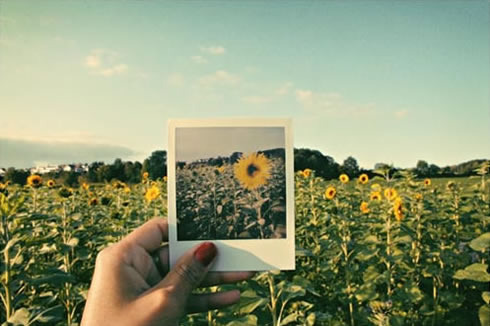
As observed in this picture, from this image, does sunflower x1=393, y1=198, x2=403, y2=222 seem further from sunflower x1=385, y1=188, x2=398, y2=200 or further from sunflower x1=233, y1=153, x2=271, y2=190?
sunflower x1=233, y1=153, x2=271, y2=190

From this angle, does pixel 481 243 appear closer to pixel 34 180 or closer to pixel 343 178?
pixel 343 178

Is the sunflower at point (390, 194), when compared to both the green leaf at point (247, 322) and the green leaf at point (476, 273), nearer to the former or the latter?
the green leaf at point (476, 273)

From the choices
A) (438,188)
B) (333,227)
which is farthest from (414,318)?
(438,188)

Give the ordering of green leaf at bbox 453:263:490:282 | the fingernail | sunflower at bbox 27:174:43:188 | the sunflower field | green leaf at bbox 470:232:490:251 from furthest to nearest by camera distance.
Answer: sunflower at bbox 27:174:43:188, green leaf at bbox 453:263:490:282, green leaf at bbox 470:232:490:251, the sunflower field, the fingernail

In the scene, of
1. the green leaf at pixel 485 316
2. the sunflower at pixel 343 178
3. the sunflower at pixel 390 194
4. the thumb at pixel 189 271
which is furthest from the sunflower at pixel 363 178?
the thumb at pixel 189 271

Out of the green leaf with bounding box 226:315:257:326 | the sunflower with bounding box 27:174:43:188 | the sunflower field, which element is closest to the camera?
the green leaf with bounding box 226:315:257:326

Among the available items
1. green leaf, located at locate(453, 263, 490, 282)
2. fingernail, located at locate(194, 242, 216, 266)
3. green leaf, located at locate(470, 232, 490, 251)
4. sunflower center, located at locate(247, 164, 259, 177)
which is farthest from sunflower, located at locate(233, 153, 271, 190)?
green leaf, located at locate(453, 263, 490, 282)
